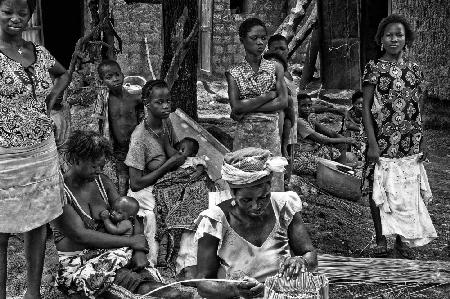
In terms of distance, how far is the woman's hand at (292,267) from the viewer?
3197 mm

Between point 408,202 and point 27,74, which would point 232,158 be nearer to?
point 27,74

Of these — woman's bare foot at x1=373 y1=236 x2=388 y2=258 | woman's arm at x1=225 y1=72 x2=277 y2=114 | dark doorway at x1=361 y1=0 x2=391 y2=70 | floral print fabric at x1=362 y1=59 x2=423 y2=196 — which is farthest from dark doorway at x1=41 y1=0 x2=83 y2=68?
woman's bare foot at x1=373 y1=236 x2=388 y2=258

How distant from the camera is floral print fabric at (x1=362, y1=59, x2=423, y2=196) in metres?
5.60

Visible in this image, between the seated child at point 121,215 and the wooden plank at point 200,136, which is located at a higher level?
the wooden plank at point 200,136

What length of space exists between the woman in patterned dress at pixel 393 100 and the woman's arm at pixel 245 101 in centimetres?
76

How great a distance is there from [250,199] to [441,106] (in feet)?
28.6

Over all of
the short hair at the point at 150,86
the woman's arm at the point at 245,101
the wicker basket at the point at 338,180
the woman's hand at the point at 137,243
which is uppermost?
the short hair at the point at 150,86

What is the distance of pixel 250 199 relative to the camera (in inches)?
137

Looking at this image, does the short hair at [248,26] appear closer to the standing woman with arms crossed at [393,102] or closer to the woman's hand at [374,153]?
the standing woman with arms crossed at [393,102]

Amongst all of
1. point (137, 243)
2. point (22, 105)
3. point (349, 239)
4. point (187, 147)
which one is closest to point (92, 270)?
point (137, 243)

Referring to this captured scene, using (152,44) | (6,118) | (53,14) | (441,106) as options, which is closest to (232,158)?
(6,118)

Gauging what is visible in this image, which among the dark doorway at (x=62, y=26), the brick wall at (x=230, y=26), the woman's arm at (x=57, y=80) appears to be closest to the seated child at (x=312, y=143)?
the woman's arm at (x=57, y=80)

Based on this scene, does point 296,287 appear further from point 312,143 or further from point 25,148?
point 312,143

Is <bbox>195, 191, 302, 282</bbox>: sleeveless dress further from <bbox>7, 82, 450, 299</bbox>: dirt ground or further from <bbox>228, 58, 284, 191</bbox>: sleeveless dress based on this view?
<bbox>228, 58, 284, 191</bbox>: sleeveless dress
